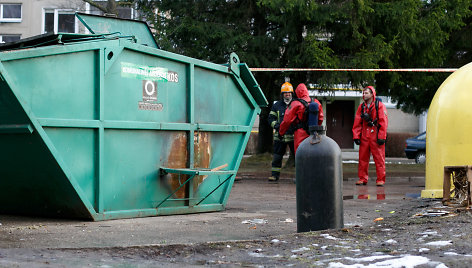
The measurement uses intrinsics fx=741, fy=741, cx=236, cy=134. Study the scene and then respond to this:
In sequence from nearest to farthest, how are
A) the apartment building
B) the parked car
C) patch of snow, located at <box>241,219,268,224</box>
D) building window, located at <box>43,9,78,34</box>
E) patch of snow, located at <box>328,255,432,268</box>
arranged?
patch of snow, located at <box>328,255,432,268</box> → patch of snow, located at <box>241,219,268,224</box> → the parked car → building window, located at <box>43,9,78,34</box> → the apartment building

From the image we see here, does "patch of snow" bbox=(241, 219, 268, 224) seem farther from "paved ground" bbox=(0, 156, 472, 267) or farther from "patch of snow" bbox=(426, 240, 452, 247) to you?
"patch of snow" bbox=(426, 240, 452, 247)

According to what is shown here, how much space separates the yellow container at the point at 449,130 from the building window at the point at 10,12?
1274 inches

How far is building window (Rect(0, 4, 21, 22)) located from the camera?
125 feet

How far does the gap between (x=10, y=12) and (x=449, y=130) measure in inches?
1307

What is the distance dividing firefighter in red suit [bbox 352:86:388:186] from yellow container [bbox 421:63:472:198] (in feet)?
11.0

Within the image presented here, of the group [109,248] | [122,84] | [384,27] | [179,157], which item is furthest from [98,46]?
[384,27]

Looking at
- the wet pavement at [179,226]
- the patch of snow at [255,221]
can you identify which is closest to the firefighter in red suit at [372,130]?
the wet pavement at [179,226]

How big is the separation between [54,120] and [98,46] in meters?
0.91

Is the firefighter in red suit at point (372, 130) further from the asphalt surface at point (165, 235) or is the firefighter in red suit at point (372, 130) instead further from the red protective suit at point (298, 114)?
the asphalt surface at point (165, 235)

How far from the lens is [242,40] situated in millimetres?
17438

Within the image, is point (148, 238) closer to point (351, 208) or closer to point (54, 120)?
point (54, 120)

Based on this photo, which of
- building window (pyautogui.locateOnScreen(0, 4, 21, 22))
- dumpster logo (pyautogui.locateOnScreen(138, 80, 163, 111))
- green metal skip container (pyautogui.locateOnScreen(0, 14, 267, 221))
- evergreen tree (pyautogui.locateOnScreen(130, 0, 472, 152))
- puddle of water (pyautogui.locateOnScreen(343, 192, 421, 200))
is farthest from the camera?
building window (pyautogui.locateOnScreen(0, 4, 21, 22))

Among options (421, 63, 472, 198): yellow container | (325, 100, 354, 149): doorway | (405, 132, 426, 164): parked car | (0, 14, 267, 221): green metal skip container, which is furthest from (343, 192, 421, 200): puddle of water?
(325, 100, 354, 149): doorway

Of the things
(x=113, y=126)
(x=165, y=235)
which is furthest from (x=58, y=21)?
(x=165, y=235)
